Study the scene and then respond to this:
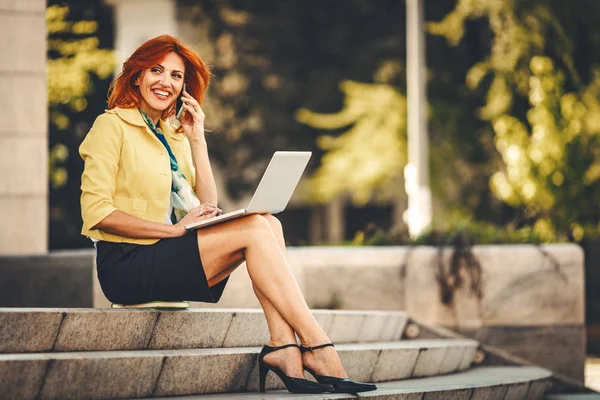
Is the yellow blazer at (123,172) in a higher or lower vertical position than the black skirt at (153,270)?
higher

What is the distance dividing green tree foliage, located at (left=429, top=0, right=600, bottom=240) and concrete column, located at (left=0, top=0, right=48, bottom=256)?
20.6 feet

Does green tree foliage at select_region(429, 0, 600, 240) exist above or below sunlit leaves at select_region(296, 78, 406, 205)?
above

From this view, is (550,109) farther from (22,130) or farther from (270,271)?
(270,271)

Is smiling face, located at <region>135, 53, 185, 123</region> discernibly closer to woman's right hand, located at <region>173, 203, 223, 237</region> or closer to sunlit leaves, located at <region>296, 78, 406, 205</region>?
woman's right hand, located at <region>173, 203, 223, 237</region>

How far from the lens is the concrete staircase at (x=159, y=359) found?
5.02 meters

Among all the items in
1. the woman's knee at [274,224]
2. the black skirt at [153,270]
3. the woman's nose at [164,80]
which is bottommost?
the black skirt at [153,270]

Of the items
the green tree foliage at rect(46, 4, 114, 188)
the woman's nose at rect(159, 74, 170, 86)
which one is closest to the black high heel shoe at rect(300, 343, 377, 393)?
the woman's nose at rect(159, 74, 170, 86)

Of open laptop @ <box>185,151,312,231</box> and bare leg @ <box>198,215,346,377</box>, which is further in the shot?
bare leg @ <box>198,215,346,377</box>

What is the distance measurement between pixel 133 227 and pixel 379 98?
16764 millimetres

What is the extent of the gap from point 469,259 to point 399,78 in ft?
46.4

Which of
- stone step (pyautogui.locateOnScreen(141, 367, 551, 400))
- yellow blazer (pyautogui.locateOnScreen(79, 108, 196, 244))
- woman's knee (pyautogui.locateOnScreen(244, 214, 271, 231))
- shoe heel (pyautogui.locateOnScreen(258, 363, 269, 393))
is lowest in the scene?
stone step (pyautogui.locateOnScreen(141, 367, 551, 400))

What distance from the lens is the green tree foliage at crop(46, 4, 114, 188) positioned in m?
14.3

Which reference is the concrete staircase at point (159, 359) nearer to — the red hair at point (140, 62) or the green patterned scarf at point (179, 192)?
the green patterned scarf at point (179, 192)

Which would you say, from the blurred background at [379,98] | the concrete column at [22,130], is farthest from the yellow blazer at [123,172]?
the blurred background at [379,98]
